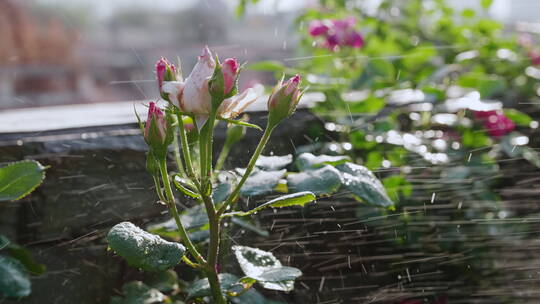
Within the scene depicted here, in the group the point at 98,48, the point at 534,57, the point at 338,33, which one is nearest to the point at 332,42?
the point at 338,33

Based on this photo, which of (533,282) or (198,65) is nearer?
(198,65)

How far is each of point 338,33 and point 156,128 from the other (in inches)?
37.8

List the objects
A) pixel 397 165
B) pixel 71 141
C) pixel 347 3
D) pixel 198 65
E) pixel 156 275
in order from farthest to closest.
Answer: pixel 347 3 < pixel 397 165 < pixel 71 141 < pixel 156 275 < pixel 198 65

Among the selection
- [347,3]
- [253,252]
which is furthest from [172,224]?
[347,3]

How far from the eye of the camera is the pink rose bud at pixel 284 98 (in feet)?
1.55

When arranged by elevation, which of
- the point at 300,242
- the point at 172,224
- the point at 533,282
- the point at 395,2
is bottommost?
the point at 533,282

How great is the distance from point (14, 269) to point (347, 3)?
1273 mm

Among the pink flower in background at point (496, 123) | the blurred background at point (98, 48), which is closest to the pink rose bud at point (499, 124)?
the pink flower in background at point (496, 123)

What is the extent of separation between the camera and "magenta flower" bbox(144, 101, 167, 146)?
0.45 metres

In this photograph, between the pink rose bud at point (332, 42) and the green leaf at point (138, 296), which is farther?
the pink rose bud at point (332, 42)

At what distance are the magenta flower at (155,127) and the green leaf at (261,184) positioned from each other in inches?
4.3

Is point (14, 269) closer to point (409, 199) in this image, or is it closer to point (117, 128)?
point (117, 128)

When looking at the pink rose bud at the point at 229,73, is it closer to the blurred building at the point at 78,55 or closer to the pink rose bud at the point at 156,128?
the pink rose bud at the point at 156,128

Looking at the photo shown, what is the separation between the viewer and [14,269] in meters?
0.57
